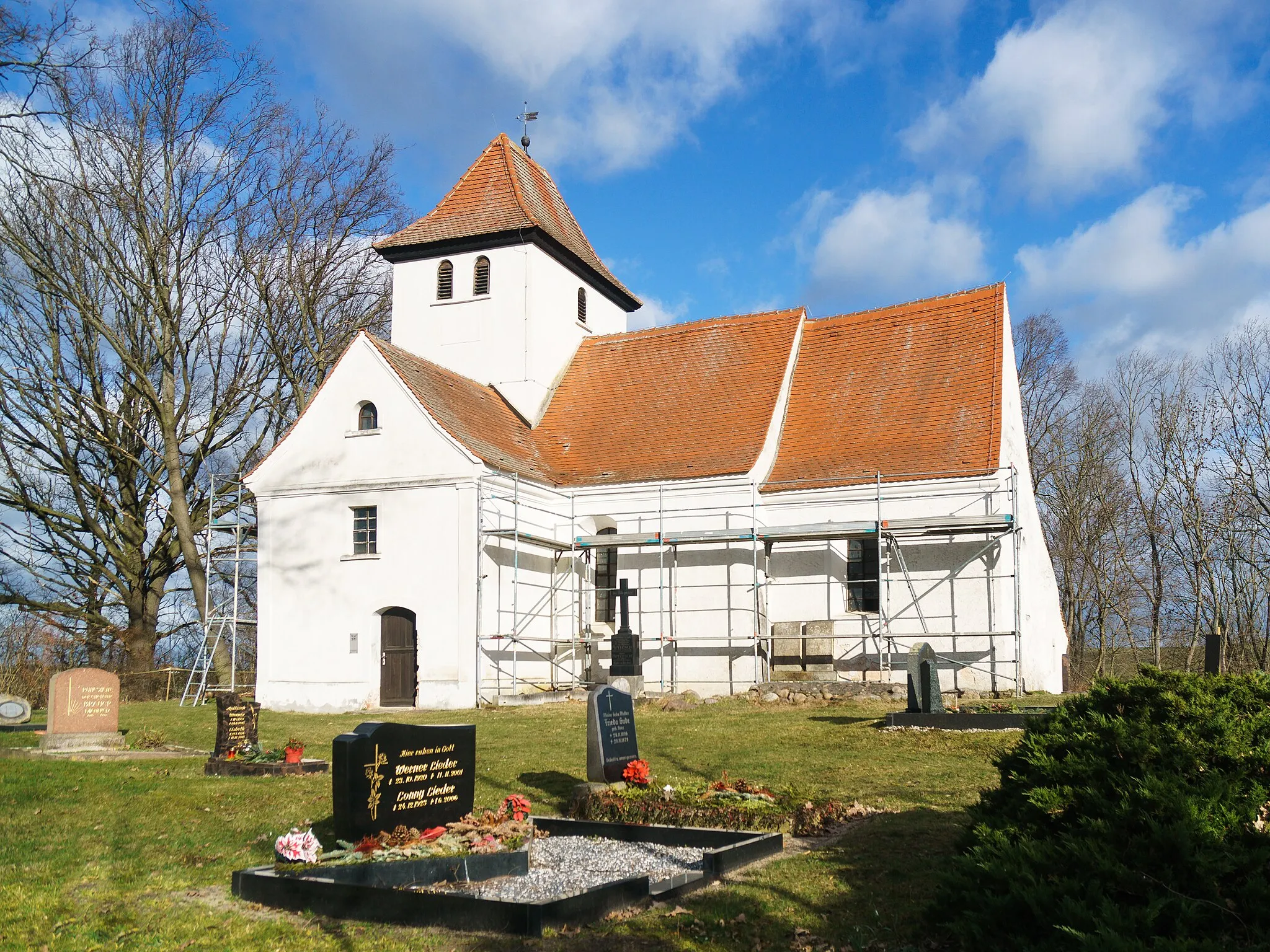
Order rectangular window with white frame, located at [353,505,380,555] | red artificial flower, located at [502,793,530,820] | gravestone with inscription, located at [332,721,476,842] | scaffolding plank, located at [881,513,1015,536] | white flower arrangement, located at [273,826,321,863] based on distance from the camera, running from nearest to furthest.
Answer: white flower arrangement, located at [273,826,321,863] < gravestone with inscription, located at [332,721,476,842] < red artificial flower, located at [502,793,530,820] < scaffolding plank, located at [881,513,1015,536] < rectangular window with white frame, located at [353,505,380,555]

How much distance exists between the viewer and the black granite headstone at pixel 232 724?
13.8 metres

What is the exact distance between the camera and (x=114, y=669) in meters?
30.0

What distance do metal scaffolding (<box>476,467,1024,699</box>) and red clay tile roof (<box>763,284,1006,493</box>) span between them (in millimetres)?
616

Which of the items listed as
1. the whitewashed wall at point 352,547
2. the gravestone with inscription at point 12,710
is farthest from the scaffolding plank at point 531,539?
the gravestone with inscription at point 12,710

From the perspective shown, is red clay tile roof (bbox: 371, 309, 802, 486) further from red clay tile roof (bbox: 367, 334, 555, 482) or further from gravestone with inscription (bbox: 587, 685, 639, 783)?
gravestone with inscription (bbox: 587, 685, 639, 783)

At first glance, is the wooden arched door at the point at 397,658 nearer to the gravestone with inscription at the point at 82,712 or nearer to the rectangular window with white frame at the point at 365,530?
the rectangular window with white frame at the point at 365,530

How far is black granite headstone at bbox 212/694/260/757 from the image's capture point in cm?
1378

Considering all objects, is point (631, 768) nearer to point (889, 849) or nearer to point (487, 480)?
point (889, 849)

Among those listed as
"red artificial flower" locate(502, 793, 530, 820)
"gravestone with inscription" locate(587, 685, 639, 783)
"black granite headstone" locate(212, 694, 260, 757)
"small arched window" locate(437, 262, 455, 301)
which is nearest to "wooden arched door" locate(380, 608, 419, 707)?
"small arched window" locate(437, 262, 455, 301)

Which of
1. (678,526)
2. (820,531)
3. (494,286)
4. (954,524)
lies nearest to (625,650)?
(678,526)

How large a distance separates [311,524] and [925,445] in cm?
1373

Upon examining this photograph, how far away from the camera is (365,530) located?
25688mm

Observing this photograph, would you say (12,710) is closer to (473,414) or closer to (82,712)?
(82,712)

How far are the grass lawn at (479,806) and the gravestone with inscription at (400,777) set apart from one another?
3.34ft
